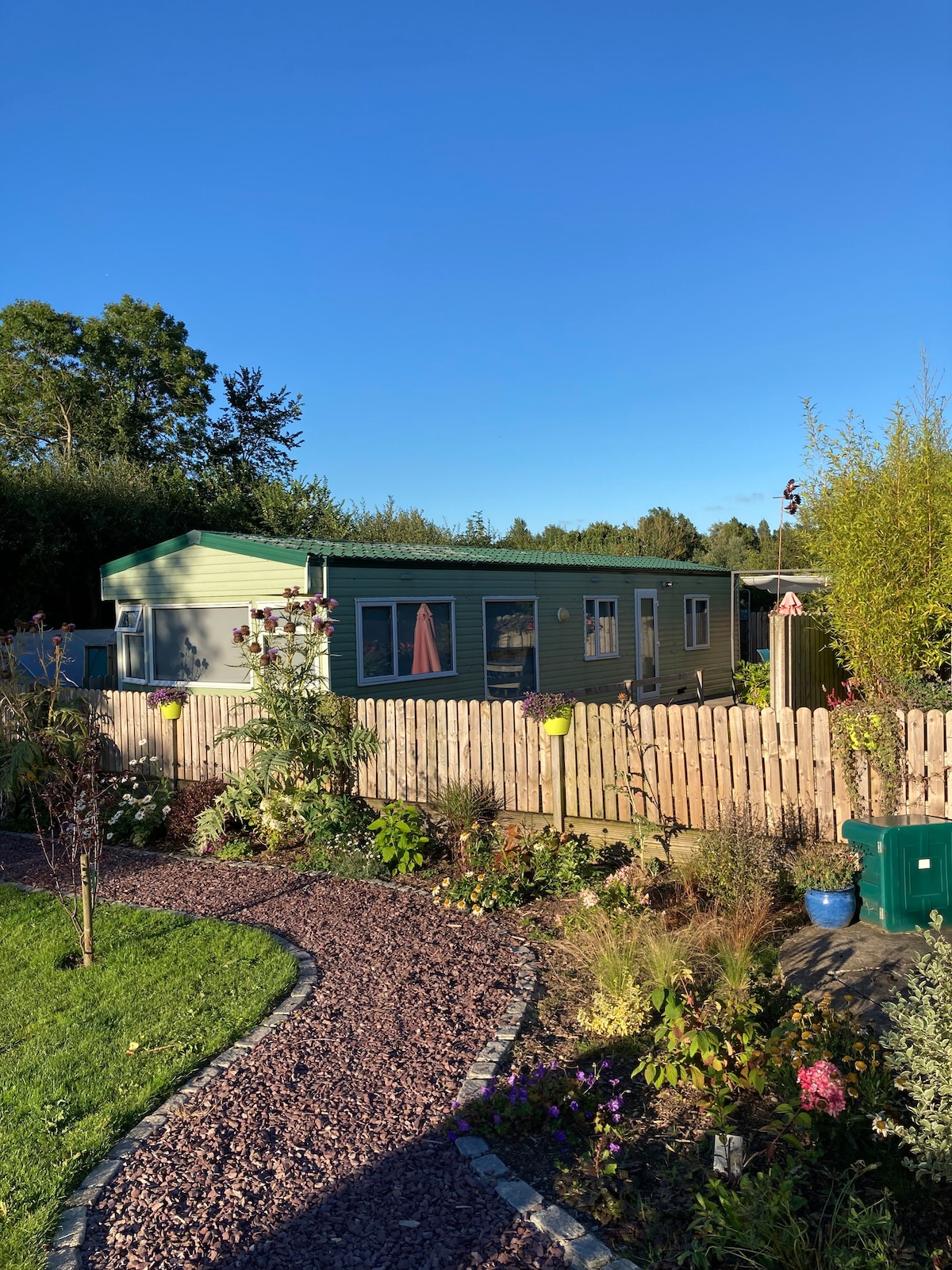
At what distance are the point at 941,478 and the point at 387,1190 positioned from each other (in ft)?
25.7

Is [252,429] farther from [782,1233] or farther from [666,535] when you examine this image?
[782,1233]

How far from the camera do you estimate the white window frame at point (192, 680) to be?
11.6m

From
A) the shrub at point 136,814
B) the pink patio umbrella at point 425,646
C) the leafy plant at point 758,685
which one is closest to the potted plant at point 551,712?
the shrub at point 136,814

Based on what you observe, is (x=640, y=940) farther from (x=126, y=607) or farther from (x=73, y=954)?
(x=126, y=607)

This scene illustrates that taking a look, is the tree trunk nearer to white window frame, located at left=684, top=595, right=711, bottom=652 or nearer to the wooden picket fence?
the wooden picket fence

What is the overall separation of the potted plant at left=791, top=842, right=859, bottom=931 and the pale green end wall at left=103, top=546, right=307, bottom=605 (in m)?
6.86

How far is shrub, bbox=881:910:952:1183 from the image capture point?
111 inches

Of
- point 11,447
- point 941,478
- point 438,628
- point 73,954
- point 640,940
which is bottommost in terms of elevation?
point 73,954

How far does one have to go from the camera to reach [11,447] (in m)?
27.1

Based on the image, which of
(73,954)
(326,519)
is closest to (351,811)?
(73,954)

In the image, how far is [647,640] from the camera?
1681 centimetres

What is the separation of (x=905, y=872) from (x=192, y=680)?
971 centimetres

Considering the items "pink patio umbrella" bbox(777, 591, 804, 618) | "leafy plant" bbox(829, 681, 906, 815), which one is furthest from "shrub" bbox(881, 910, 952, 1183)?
"pink patio umbrella" bbox(777, 591, 804, 618)

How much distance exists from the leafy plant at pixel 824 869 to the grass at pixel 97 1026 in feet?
10.5
